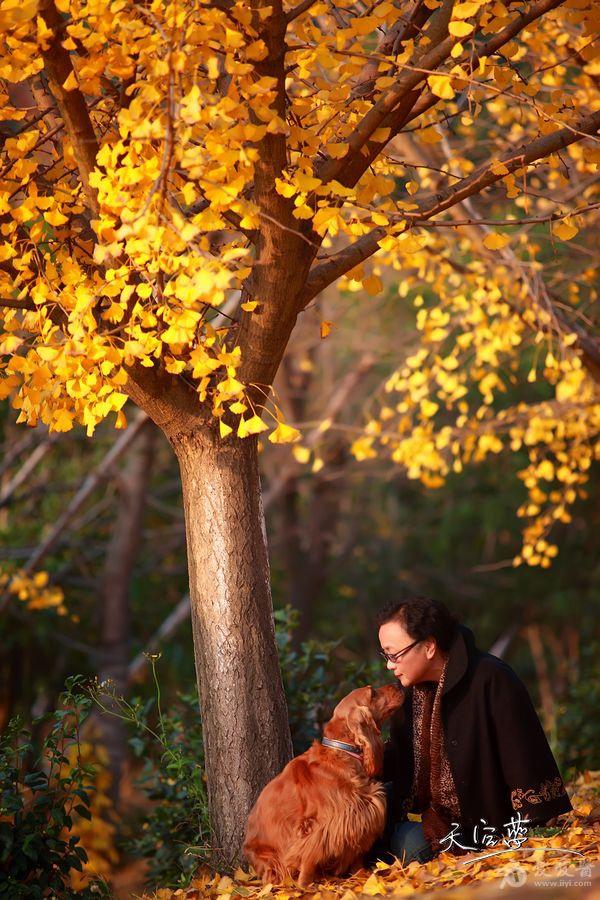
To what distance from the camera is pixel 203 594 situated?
4.08m

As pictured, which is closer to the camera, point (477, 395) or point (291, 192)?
point (291, 192)

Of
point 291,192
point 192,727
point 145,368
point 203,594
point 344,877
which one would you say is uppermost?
point 291,192

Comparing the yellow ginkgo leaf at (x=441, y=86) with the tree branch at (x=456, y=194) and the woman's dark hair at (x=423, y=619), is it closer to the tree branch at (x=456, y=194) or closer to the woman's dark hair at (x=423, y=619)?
the tree branch at (x=456, y=194)

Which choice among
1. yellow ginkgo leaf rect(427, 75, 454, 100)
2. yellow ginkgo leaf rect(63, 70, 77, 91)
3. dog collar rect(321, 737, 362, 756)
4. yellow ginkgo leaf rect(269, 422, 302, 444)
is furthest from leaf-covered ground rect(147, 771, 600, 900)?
yellow ginkgo leaf rect(63, 70, 77, 91)

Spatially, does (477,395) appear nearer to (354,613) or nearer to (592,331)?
(592,331)

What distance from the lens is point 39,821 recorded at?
12.6ft

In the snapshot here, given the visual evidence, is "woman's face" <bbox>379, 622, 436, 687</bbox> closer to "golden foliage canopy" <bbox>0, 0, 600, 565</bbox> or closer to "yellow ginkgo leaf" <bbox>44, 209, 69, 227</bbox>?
"golden foliage canopy" <bbox>0, 0, 600, 565</bbox>

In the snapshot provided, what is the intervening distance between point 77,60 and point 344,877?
10.2ft

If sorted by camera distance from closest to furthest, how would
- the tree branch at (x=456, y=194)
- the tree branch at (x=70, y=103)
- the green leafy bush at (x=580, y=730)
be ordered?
the tree branch at (x=70, y=103) < the tree branch at (x=456, y=194) < the green leafy bush at (x=580, y=730)

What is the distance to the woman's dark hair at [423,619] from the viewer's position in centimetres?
384

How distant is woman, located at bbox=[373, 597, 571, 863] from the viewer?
372cm

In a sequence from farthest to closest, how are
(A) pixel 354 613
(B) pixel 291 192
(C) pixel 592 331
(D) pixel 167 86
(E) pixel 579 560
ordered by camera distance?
(A) pixel 354 613 < (E) pixel 579 560 < (C) pixel 592 331 < (B) pixel 291 192 < (D) pixel 167 86

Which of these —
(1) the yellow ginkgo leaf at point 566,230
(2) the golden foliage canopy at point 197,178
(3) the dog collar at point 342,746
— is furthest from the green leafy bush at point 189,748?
(1) the yellow ginkgo leaf at point 566,230

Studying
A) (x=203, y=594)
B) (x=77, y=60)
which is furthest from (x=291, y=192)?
(x=203, y=594)
